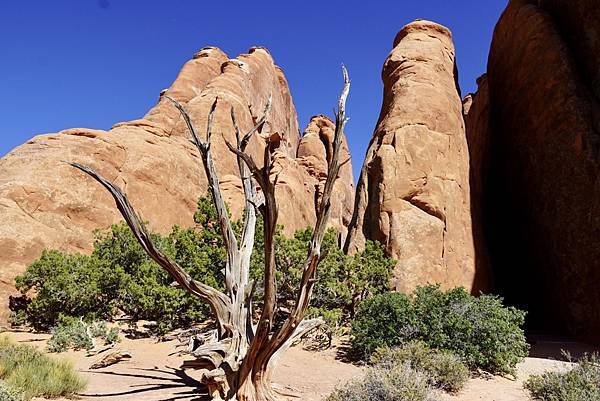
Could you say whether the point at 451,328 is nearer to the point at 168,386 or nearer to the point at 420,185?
the point at 420,185

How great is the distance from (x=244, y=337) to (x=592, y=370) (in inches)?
248

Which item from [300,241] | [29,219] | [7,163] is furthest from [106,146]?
[300,241]

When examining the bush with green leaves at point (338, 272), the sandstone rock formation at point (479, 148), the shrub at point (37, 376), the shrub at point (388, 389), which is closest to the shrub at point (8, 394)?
the shrub at point (37, 376)

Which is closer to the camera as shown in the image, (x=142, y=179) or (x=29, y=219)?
(x=29, y=219)

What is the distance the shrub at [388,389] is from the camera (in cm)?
551

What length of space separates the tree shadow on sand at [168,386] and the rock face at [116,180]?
8.26 m

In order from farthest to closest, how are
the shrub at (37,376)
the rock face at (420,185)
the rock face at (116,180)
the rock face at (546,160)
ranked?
the rock face at (116,180)
the rock face at (420,185)
the rock face at (546,160)
the shrub at (37,376)

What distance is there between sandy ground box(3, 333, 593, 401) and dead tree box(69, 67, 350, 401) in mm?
848

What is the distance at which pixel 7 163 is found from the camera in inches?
714

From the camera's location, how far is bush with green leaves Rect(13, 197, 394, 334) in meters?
12.6

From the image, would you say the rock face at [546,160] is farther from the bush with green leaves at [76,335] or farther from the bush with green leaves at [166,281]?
the bush with green leaves at [76,335]

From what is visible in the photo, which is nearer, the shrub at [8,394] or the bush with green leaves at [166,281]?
the shrub at [8,394]

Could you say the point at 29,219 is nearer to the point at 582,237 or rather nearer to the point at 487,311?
the point at 487,311

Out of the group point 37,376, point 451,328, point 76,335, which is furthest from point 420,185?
point 37,376
